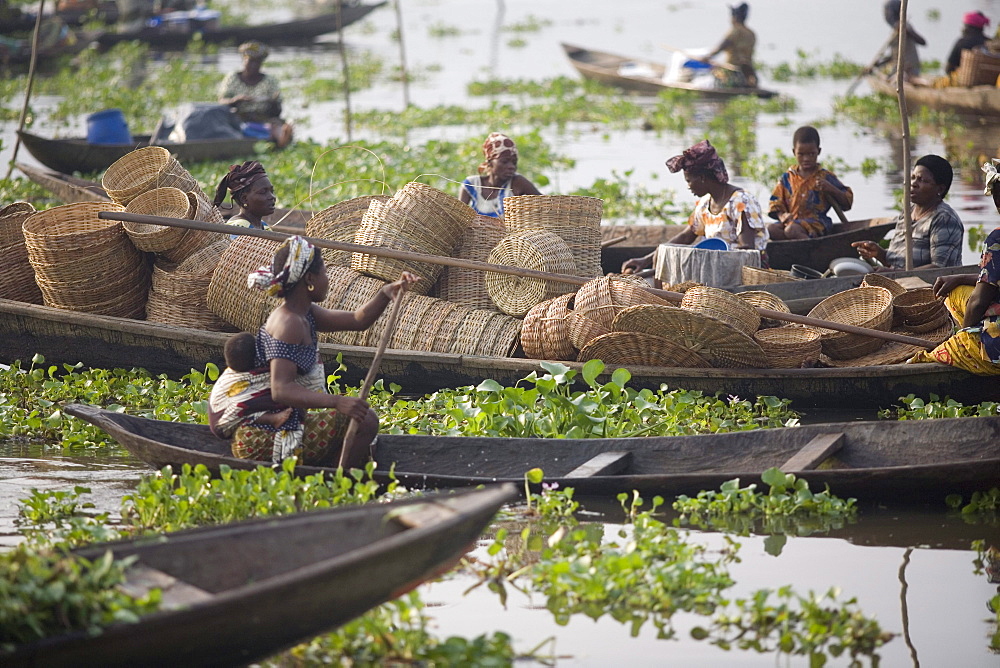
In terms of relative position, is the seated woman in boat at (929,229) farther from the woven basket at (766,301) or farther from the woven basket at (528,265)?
the woven basket at (528,265)

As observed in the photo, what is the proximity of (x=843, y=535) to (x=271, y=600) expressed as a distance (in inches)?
94.8

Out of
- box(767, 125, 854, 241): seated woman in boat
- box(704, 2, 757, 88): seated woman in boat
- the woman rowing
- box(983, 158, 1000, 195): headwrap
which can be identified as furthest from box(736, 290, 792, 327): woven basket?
box(704, 2, 757, 88): seated woman in boat

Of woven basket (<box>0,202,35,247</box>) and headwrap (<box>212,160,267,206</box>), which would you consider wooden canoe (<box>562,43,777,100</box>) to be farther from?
woven basket (<box>0,202,35,247</box>)

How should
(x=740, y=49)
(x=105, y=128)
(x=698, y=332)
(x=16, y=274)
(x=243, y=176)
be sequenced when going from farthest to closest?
1. (x=740, y=49)
2. (x=105, y=128)
3. (x=16, y=274)
4. (x=243, y=176)
5. (x=698, y=332)

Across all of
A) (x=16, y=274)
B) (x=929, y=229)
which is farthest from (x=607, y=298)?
(x=16, y=274)

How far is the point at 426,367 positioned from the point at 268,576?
2.89 meters

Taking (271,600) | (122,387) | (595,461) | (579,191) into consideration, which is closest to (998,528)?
(595,461)

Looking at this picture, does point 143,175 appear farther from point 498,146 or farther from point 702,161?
point 702,161

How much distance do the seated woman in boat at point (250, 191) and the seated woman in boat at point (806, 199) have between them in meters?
3.37

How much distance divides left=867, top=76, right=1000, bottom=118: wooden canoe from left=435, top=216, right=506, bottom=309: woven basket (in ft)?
30.5

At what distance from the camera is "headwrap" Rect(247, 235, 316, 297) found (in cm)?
461

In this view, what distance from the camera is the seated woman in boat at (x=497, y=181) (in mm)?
7781

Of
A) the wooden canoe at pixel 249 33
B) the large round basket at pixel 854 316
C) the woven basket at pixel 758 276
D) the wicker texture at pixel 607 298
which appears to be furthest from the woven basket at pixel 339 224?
the wooden canoe at pixel 249 33

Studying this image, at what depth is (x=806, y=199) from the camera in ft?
26.4
